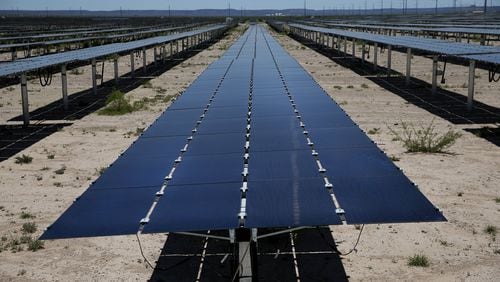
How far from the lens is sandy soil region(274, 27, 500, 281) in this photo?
984 centimetres

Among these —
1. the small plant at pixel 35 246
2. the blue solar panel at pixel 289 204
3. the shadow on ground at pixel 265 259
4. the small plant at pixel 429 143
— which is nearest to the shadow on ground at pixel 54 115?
the small plant at pixel 35 246

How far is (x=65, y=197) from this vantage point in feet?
45.5

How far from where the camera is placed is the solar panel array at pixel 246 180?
6.95 m

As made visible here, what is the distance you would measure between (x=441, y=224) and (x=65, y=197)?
28.4 ft

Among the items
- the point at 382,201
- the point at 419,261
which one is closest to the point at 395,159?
the point at 419,261

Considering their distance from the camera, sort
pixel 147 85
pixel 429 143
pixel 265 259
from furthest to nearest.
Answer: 1. pixel 147 85
2. pixel 429 143
3. pixel 265 259

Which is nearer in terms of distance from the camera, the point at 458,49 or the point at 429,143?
the point at 429,143

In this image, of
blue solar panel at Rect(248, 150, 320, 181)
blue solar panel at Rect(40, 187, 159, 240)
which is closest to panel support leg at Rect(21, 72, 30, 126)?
blue solar panel at Rect(248, 150, 320, 181)

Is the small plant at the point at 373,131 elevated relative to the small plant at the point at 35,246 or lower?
elevated

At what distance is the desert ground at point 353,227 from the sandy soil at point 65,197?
0.07 feet

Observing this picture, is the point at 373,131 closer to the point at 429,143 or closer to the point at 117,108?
the point at 429,143

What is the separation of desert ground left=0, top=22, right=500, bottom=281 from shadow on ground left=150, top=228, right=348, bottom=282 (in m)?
0.26

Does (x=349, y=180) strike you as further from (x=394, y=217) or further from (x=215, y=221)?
(x=215, y=221)

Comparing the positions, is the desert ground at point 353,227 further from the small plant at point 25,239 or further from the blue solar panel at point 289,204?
the blue solar panel at point 289,204
